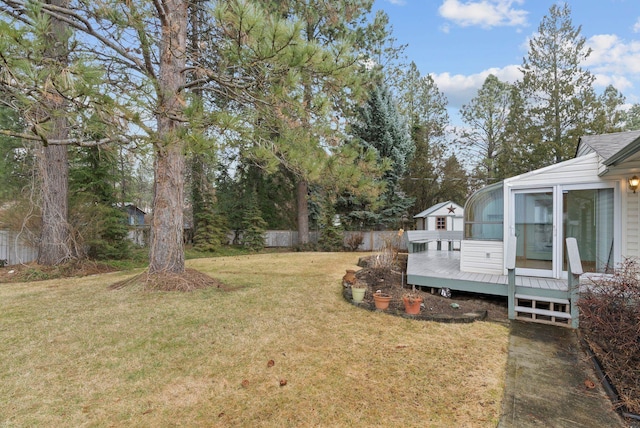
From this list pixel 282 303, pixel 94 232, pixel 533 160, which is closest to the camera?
pixel 282 303

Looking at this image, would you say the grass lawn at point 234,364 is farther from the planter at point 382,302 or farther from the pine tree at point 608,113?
the pine tree at point 608,113

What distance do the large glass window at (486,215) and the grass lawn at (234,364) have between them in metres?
2.49

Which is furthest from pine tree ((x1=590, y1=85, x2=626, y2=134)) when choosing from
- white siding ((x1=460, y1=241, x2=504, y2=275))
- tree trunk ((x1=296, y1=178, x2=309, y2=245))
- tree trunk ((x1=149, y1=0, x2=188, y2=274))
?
tree trunk ((x1=149, y1=0, x2=188, y2=274))

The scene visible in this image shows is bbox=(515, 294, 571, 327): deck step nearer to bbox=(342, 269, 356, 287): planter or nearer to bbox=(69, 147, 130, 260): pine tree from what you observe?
bbox=(342, 269, 356, 287): planter

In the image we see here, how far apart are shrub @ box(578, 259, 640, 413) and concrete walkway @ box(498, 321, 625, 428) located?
168 millimetres

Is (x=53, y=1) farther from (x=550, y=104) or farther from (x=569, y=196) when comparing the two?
(x=550, y=104)

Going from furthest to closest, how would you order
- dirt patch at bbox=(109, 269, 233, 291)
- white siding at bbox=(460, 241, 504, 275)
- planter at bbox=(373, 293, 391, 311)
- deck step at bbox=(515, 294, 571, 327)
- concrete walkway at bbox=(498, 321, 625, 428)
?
white siding at bbox=(460, 241, 504, 275) → dirt patch at bbox=(109, 269, 233, 291) → planter at bbox=(373, 293, 391, 311) → deck step at bbox=(515, 294, 571, 327) → concrete walkway at bbox=(498, 321, 625, 428)

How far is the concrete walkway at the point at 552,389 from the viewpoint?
7.51 ft

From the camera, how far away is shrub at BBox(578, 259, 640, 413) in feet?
8.47

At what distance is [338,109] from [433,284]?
1074cm

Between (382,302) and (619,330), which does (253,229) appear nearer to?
(382,302)

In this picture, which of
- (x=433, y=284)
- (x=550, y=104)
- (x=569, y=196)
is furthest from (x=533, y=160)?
(x=433, y=284)

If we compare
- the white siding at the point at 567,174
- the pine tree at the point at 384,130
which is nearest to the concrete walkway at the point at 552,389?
the white siding at the point at 567,174

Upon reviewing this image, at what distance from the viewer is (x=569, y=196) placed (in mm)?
5414
